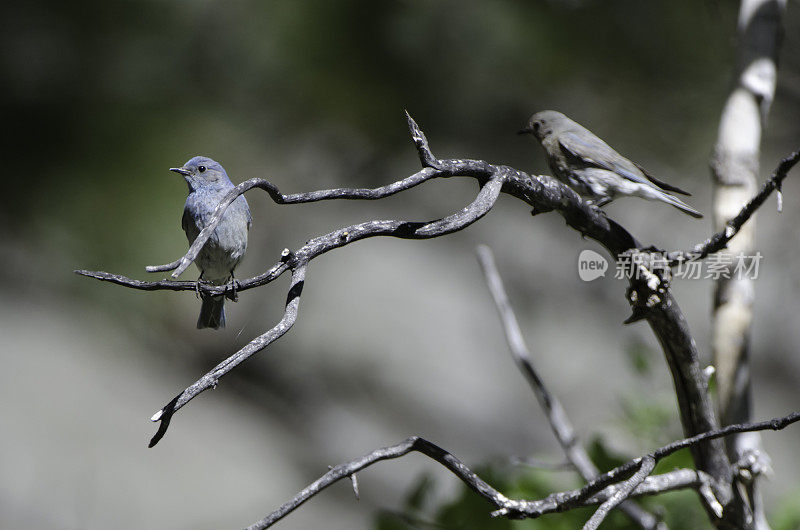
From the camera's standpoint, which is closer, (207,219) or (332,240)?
(332,240)

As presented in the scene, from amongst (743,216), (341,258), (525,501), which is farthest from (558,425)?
(341,258)

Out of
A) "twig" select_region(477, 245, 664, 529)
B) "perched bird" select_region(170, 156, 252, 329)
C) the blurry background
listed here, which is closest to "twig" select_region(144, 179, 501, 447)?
"perched bird" select_region(170, 156, 252, 329)

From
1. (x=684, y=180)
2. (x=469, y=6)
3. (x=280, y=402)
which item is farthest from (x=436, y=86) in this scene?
(x=280, y=402)

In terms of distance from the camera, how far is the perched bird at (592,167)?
1432 mm

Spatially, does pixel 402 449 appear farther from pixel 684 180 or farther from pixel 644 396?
pixel 684 180

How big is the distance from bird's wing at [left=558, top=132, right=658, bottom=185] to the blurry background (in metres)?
1.00

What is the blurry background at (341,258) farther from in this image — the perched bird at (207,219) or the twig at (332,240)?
the twig at (332,240)

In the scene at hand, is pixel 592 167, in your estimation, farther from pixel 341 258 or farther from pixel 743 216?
pixel 341 258

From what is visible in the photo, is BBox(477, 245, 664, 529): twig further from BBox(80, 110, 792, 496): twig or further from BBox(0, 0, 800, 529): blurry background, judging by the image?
BBox(0, 0, 800, 529): blurry background

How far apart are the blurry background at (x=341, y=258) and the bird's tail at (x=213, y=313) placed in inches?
27.8

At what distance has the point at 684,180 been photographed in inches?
123

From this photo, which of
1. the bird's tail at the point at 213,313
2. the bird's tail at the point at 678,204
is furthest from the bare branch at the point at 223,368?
the bird's tail at the point at 678,204

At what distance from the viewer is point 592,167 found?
1468 millimetres

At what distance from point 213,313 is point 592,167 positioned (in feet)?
2.60
